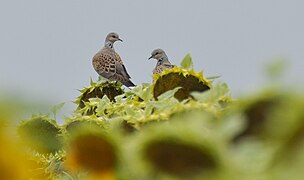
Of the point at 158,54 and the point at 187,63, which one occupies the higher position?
the point at 158,54

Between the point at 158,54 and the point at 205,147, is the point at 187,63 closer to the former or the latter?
the point at 205,147

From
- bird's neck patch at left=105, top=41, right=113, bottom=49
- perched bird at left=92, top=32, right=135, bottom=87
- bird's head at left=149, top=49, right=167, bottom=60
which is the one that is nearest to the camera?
perched bird at left=92, top=32, right=135, bottom=87

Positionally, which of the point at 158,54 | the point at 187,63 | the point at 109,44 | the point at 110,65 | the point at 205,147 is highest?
the point at 109,44

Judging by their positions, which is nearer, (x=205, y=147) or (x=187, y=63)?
(x=205, y=147)

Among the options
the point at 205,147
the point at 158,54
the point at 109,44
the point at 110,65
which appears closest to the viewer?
the point at 205,147

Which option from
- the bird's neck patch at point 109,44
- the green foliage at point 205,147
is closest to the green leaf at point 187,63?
the green foliage at point 205,147

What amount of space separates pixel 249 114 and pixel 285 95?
0.09 metres

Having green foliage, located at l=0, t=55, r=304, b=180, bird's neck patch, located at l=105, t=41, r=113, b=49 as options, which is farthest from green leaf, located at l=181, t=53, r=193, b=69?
bird's neck patch, located at l=105, t=41, r=113, b=49

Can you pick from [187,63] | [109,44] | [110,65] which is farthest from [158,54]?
[187,63]

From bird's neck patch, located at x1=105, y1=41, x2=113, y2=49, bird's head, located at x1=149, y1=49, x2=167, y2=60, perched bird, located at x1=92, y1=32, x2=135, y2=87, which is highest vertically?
bird's neck patch, located at x1=105, y1=41, x2=113, y2=49

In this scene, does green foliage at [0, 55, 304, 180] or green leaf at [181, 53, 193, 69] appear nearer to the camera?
green foliage at [0, 55, 304, 180]

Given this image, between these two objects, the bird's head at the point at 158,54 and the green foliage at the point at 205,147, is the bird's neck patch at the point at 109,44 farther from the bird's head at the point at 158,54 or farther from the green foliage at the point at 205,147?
the green foliage at the point at 205,147

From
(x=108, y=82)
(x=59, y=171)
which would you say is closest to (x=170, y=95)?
(x=59, y=171)

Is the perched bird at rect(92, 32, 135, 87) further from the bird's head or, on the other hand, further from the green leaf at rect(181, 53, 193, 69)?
the green leaf at rect(181, 53, 193, 69)
